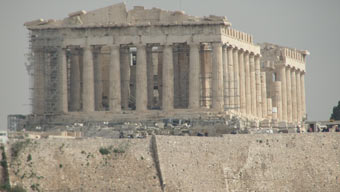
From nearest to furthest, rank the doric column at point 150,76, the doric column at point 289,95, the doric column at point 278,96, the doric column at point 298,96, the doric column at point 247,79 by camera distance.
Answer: the doric column at point 150,76, the doric column at point 247,79, the doric column at point 278,96, the doric column at point 289,95, the doric column at point 298,96

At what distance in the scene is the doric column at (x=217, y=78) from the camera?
140875 mm

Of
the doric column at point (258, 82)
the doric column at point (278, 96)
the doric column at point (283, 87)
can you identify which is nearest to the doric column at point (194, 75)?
the doric column at point (258, 82)

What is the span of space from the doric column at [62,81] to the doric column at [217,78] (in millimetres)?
12540

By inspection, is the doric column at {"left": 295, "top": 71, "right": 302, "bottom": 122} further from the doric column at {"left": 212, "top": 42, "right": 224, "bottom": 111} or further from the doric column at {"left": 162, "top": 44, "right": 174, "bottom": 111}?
the doric column at {"left": 162, "top": 44, "right": 174, "bottom": 111}

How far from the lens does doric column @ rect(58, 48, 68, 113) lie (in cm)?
14288

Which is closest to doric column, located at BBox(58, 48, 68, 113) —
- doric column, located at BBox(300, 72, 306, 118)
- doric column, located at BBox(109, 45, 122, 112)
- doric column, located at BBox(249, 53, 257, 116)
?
doric column, located at BBox(109, 45, 122, 112)

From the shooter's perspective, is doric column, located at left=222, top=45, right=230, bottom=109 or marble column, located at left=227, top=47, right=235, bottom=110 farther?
marble column, located at left=227, top=47, right=235, bottom=110

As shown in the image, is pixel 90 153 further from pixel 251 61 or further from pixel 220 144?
pixel 251 61

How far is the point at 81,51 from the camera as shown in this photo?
484 feet

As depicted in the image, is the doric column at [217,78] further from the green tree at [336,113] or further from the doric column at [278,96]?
the green tree at [336,113]

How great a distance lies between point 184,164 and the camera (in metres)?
120

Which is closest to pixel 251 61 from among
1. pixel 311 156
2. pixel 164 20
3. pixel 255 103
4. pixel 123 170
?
pixel 255 103

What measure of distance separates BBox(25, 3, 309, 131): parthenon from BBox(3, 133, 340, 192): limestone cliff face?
12.3 metres

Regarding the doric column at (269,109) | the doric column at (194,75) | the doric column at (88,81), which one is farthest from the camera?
the doric column at (269,109)
